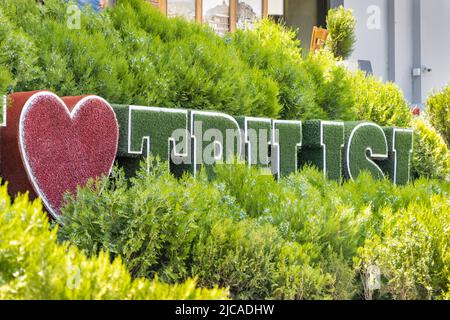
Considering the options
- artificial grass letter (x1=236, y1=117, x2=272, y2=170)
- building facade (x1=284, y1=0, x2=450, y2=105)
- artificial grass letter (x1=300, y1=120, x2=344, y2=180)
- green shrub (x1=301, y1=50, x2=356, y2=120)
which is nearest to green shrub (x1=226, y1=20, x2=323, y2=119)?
green shrub (x1=301, y1=50, x2=356, y2=120)

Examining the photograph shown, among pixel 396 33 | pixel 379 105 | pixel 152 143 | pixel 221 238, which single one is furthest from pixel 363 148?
pixel 396 33

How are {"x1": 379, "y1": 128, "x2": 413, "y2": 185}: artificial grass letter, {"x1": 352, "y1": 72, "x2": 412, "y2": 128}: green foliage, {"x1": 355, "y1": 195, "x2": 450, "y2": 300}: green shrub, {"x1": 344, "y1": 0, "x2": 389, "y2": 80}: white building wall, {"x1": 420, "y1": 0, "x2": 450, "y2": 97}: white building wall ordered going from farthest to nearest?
{"x1": 420, "y1": 0, "x2": 450, "y2": 97}: white building wall < {"x1": 344, "y1": 0, "x2": 389, "y2": 80}: white building wall < {"x1": 352, "y1": 72, "x2": 412, "y2": 128}: green foliage < {"x1": 379, "y1": 128, "x2": 413, "y2": 185}: artificial grass letter < {"x1": 355, "y1": 195, "x2": 450, "y2": 300}: green shrub

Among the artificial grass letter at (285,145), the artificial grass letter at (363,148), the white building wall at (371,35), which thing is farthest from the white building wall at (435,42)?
the artificial grass letter at (285,145)

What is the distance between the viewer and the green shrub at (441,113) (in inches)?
516

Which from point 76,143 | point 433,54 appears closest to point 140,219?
point 76,143

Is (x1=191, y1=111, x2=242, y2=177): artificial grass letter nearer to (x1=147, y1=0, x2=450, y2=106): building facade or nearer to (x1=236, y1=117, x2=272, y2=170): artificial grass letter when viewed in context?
(x1=236, y1=117, x2=272, y2=170): artificial grass letter

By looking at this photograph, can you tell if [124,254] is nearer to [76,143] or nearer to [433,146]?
[76,143]

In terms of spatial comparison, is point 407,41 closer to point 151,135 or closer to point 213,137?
point 213,137

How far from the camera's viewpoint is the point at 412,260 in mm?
4703

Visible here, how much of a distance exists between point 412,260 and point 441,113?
9.07 metres

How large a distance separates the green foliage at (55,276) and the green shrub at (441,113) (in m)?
11.3

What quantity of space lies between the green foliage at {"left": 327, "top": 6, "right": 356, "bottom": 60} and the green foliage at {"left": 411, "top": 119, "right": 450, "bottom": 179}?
3.93m

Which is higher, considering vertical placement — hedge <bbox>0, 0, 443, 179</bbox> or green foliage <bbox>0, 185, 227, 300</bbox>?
hedge <bbox>0, 0, 443, 179</bbox>

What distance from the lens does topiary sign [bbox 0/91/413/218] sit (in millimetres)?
5176
